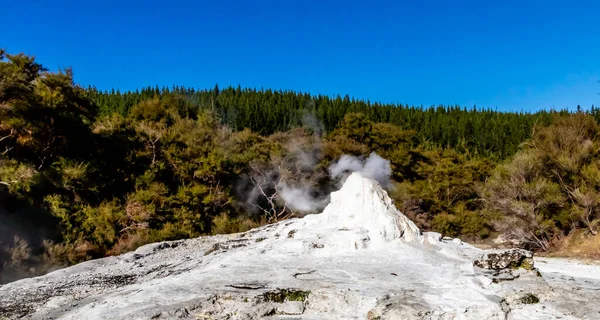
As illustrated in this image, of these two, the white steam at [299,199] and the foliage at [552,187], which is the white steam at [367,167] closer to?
the white steam at [299,199]

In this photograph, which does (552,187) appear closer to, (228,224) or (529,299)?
(228,224)

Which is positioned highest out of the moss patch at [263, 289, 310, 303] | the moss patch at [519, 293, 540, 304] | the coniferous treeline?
the coniferous treeline

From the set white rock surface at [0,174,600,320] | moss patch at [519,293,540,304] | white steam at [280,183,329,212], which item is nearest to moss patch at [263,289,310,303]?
white rock surface at [0,174,600,320]

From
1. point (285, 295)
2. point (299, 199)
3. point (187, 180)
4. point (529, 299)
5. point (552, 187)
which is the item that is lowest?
point (529, 299)

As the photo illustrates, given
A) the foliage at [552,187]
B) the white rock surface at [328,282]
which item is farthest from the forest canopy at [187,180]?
the white rock surface at [328,282]

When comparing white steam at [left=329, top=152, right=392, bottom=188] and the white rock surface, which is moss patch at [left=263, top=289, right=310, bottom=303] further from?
white steam at [left=329, top=152, right=392, bottom=188]

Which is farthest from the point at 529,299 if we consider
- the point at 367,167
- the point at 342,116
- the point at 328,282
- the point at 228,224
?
the point at 342,116
